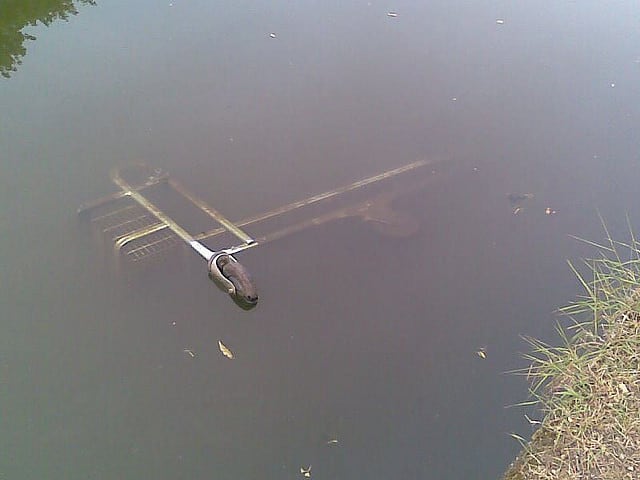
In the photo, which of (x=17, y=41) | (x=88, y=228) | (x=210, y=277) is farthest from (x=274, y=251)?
(x=17, y=41)

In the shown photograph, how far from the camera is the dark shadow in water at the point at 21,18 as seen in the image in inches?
145

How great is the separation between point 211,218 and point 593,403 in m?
1.68

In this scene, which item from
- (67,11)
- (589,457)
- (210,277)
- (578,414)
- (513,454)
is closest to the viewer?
(589,457)

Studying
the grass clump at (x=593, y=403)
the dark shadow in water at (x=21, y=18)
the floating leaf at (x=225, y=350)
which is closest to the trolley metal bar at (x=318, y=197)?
the floating leaf at (x=225, y=350)

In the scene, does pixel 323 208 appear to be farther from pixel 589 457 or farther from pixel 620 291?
pixel 589 457

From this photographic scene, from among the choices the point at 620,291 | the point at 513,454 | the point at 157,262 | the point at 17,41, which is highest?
the point at 17,41

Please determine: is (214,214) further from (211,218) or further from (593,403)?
(593,403)

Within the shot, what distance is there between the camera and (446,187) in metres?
3.01

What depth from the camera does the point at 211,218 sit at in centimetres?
276

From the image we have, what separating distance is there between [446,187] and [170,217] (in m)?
1.30

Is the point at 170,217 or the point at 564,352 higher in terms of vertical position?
the point at 170,217

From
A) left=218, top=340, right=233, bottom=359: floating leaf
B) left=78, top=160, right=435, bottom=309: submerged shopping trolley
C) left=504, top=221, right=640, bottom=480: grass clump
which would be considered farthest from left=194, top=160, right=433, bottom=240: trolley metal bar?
left=504, top=221, right=640, bottom=480: grass clump

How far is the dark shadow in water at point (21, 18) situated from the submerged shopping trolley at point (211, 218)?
4.41 ft

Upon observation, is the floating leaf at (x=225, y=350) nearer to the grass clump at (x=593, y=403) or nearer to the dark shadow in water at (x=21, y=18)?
the grass clump at (x=593, y=403)
